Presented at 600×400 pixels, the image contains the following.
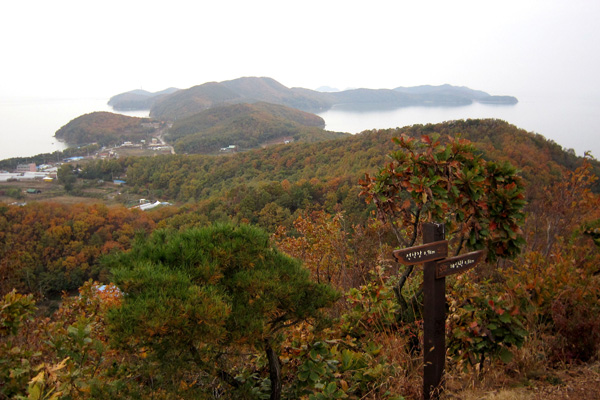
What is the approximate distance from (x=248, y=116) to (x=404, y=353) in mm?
98391

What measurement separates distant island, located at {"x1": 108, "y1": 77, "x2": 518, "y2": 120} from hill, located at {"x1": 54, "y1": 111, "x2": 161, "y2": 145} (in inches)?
954

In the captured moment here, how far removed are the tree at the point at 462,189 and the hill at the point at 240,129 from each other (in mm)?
70885

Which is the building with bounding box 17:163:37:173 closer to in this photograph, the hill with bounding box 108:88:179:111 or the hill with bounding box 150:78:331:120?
the hill with bounding box 150:78:331:120

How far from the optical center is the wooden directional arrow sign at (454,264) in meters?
2.06

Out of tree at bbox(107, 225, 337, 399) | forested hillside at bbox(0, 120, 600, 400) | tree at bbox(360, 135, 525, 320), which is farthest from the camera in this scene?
tree at bbox(360, 135, 525, 320)

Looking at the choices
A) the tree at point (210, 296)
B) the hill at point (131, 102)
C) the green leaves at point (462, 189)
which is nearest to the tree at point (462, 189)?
the green leaves at point (462, 189)

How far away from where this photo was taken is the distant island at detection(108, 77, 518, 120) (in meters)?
135

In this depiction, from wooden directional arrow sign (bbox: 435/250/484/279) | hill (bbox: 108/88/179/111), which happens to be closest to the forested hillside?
wooden directional arrow sign (bbox: 435/250/484/279)

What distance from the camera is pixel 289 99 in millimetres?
177625

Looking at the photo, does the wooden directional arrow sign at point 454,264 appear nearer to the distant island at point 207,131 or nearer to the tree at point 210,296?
the tree at point 210,296

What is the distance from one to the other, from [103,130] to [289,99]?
100257 millimetres

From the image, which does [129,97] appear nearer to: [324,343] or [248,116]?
[248,116]

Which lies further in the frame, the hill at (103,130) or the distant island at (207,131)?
the hill at (103,130)

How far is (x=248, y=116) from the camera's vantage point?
319ft
